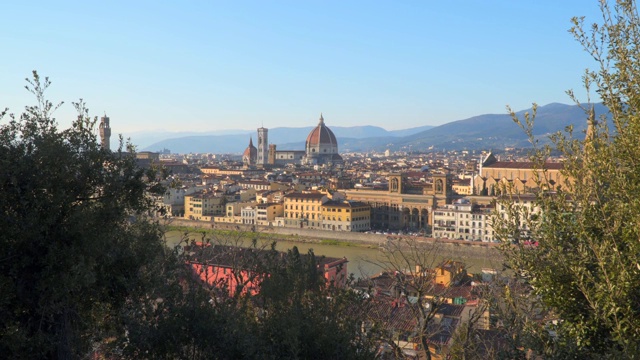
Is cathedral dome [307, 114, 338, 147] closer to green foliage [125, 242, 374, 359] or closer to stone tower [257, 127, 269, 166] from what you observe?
stone tower [257, 127, 269, 166]

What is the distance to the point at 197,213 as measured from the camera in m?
29.8

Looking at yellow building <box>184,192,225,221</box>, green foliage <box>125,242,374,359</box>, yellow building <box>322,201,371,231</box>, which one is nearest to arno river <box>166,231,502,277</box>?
yellow building <box>322,201,371,231</box>

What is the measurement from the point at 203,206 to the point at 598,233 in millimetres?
27603

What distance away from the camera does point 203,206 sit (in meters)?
29.7

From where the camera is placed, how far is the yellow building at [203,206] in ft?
96.9

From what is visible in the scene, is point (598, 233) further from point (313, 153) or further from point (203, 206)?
point (313, 153)

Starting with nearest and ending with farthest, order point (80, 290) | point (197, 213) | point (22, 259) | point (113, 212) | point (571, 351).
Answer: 1. point (571, 351)
2. point (22, 259)
3. point (80, 290)
4. point (113, 212)
5. point (197, 213)

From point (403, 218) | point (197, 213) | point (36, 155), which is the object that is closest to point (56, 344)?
point (36, 155)

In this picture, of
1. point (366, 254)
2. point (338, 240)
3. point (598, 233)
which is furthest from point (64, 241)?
point (338, 240)

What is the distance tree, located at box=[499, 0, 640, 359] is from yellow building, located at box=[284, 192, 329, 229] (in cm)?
2345

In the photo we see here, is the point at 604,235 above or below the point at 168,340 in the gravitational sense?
above

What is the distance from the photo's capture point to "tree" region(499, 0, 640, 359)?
99.3 inches

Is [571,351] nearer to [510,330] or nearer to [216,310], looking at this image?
[510,330]

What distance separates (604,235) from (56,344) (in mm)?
2454
